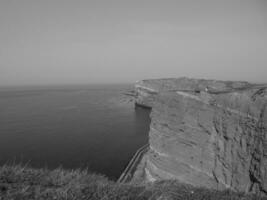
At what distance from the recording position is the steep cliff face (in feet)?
30.8

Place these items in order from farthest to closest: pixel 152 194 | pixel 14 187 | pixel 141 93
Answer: pixel 141 93, pixel 152 194, pixel 14 187

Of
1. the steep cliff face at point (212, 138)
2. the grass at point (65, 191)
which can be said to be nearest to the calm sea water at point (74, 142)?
the steep cliff face at point (212, 138)

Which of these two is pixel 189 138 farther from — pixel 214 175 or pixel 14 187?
pixel 14 187

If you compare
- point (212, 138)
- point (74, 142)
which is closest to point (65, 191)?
point (212, 138)

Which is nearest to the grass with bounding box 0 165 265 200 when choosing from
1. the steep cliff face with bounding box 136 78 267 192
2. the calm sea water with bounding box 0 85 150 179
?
the steep cliff face with bounding box 136 78 267 192

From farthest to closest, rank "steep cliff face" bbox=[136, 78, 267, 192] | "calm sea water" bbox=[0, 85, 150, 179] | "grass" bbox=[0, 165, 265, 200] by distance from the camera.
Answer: "calm sea water" bbox=[0, 85, 150, 179]
"steep cliff face" bbox=[136, 78, 267, 192]
"grass" bbox=[0, 165, 265, 200]

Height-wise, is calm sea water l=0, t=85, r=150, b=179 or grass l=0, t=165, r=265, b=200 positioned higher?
grass l=0, t=165, r=265, b=200

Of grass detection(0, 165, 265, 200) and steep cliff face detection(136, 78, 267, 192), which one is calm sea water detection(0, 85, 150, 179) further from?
grass detection(0, 165, 265, 200)

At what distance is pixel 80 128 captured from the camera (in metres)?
32.8

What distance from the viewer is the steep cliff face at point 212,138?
30.8ft

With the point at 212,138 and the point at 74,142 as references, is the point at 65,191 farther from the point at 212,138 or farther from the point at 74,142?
the point at 74,142

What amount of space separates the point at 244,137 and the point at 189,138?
392cm

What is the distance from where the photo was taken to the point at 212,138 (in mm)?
11359

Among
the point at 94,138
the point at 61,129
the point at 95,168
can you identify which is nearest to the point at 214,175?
the point at 95,168
